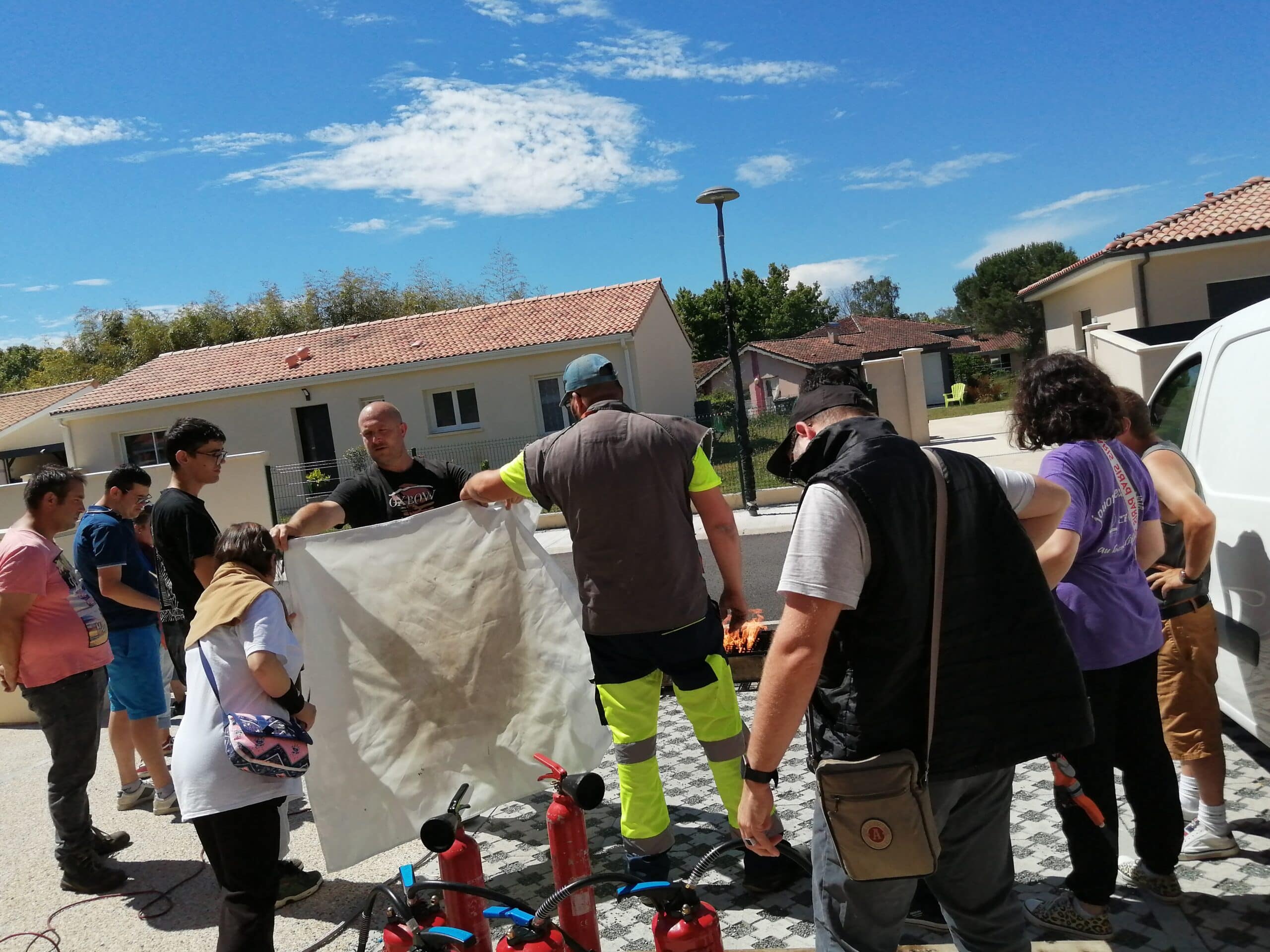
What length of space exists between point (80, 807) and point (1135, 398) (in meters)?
4.85

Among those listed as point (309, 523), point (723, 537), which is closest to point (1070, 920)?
point (723, 537)

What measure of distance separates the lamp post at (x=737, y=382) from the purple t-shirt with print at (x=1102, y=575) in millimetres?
13254

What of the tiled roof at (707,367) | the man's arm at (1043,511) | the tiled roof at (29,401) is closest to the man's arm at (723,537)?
the man's arm at (1043,511)

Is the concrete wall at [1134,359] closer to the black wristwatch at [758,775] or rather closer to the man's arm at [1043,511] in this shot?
the man's arm at [1043,511]

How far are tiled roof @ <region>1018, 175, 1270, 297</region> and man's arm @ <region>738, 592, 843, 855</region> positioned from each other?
22.0m

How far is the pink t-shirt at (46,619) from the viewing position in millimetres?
4152

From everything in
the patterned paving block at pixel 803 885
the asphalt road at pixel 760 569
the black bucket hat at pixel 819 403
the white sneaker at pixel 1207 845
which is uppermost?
the black bucket hat at pixel 819 403

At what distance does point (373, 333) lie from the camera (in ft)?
95.2

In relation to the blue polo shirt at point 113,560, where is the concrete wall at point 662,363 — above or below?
above

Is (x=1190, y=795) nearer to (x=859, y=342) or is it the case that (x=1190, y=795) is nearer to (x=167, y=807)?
(x=167, y=807)

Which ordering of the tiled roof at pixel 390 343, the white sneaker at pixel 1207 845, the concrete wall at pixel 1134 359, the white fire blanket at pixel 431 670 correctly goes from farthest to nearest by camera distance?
the tiled roof at pixel 390 343 → the concrete wall at pixel 1134 359 → the white fire blanket at pixel 431 670 → the white sneaker at pixel 1207 845

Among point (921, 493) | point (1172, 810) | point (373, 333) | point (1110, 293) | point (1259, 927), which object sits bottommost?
point (1259, 927)

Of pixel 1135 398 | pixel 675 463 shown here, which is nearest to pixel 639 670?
pixel 675 463

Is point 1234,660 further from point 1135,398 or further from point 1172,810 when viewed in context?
point 1135,398
